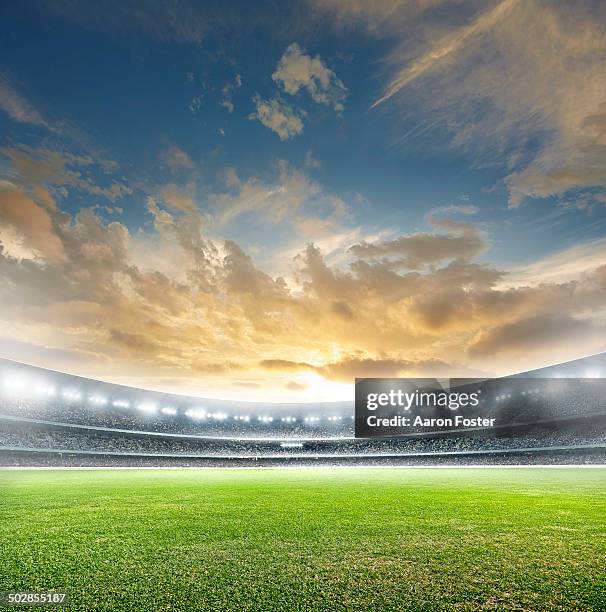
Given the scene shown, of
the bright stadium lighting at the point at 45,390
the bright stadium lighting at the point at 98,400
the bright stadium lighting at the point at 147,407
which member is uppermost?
the bright stadium lighting at the point at 45,390

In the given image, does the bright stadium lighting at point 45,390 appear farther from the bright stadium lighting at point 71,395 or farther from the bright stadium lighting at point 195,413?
the bright stadium lighting at point 195,413

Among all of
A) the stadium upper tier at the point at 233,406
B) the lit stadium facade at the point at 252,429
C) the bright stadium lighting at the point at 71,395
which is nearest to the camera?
the lit stadium facade at the point at 252,429

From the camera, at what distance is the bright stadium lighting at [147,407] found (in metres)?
64.3

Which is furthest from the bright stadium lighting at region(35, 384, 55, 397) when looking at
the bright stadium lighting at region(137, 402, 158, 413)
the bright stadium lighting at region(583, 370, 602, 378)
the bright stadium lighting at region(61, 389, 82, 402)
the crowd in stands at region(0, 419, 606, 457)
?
the bright stadium lighting at region(583, 370, 602, 378)

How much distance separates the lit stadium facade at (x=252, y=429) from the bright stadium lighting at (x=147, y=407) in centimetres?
16

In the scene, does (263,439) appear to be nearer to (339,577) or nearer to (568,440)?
(568,440)

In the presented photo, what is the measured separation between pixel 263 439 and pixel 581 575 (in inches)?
2590

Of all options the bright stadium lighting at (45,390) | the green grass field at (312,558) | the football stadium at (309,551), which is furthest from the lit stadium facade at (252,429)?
the green grass field at (312,558)

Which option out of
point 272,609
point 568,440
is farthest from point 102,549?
point 568,440

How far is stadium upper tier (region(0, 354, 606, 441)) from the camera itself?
4853 cm

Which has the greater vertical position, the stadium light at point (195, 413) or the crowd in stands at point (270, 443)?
the stadium light at point (195, 413)

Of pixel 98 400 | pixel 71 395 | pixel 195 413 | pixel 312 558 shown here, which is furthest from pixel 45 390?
pixel 312 558

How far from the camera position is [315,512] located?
10.3 metres

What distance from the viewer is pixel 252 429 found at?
243 feet
